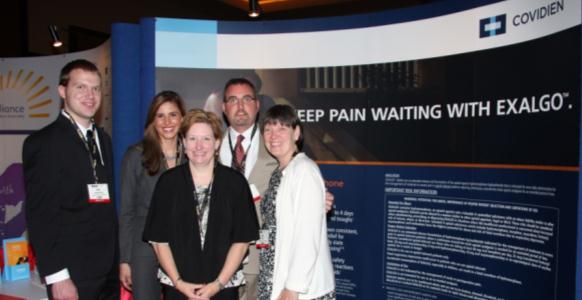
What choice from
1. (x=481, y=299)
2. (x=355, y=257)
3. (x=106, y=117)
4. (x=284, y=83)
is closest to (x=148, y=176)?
(x=284, y=83)

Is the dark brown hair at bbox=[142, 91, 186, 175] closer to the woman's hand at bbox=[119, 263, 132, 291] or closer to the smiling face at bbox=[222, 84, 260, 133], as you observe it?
the smiling face at bbox=[222, 84, 260, 133]

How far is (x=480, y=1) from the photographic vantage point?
105 inches

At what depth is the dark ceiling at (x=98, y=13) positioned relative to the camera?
7168mm

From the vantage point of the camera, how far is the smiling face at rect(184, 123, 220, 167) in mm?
2102

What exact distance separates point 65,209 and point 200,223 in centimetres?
63

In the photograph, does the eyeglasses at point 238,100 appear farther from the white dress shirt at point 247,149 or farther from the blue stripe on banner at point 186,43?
the blue stripe on banner at point 186,43

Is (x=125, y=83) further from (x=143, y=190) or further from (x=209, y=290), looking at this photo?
(x=209, y=290)

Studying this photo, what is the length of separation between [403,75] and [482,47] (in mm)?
525

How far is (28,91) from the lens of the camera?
5496 mm

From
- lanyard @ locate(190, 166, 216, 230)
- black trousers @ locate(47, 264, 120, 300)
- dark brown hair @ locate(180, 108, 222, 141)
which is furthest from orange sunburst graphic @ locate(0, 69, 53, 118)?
lanyard @ locate(190, 166, 216, 230)

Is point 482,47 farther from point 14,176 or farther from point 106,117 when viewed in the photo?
point 14,176

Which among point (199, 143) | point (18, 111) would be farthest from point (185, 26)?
point (18, 111)

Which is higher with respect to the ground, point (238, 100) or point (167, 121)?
point (238, 100)

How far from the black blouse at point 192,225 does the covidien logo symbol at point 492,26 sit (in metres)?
1.72
